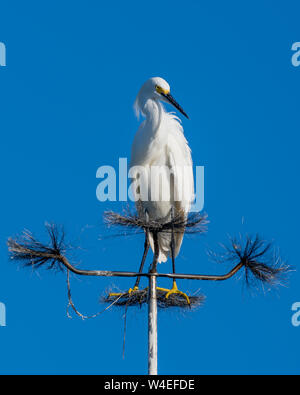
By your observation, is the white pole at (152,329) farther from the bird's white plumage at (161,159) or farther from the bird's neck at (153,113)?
the bird's neck at (153,113)

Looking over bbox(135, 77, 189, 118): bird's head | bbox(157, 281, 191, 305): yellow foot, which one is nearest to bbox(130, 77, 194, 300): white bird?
bbox(135, 77, 189, 118): bird's head

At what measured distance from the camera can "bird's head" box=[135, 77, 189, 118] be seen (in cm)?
888

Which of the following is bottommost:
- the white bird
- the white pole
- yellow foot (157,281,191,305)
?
the white pole

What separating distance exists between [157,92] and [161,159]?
0.71m

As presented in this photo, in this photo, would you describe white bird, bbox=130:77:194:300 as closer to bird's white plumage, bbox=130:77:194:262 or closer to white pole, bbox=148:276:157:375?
bird's white plumage, bbox=130:77:194:262

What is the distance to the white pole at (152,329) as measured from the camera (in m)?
6.39

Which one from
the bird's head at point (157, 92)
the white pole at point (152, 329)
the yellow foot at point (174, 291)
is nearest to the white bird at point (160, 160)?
the bird's head at point (157, 92)

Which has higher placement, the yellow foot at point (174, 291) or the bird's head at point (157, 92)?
the bird's head at point (157, 92)

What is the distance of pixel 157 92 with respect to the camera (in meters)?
8.91

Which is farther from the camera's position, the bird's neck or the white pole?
the bird's neck

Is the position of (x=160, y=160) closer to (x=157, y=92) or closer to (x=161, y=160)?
(x=161, y=160)

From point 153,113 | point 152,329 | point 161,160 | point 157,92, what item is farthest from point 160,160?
point 152,329

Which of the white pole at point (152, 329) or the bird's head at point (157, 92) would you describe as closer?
the white pole at point (152, 329)
